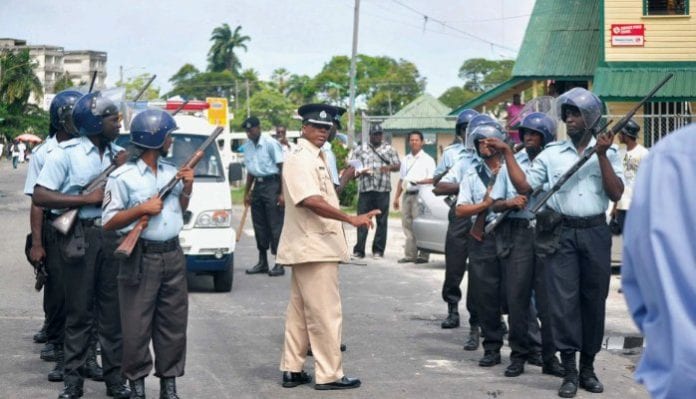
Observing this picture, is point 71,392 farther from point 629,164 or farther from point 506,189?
point 629,164

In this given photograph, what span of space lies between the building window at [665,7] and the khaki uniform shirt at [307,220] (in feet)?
57.4

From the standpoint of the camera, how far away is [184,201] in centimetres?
757

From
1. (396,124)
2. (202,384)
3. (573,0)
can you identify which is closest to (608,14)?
(573,0)

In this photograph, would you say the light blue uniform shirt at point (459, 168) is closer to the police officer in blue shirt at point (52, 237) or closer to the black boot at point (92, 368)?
the police officer in blue shirt at point (52, 237)

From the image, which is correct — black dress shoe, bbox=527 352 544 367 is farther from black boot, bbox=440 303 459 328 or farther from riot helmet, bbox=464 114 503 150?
black boot, bbox=440 303 459 328

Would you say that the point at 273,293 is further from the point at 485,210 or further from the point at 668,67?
the point at 668,67

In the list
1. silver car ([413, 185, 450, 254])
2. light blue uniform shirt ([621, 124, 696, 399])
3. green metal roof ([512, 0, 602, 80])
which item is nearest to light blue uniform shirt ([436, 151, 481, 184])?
silver car ([413, 185, 450, 254])

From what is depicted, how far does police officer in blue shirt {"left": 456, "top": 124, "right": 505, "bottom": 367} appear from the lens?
941 cm

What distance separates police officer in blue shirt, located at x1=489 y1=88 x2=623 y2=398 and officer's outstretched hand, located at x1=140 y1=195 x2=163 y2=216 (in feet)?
8.79

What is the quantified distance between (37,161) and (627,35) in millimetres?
17788

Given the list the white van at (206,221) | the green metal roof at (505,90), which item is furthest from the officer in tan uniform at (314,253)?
the green metal roof at (505,90)

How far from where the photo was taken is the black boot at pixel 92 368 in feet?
27.9

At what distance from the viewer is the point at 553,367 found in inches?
353

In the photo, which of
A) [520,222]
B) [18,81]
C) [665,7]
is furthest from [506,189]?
[18,81]
